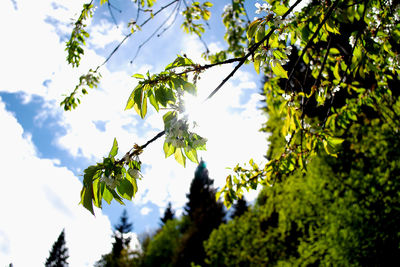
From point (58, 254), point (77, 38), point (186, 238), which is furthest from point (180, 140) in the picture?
point (58, 254)

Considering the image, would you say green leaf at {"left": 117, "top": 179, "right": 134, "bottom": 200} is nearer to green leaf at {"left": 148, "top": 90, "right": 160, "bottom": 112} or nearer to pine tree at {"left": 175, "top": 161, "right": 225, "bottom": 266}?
green leaf at {"left": 148, "top": 90, "right": 160, "bottom": 112}

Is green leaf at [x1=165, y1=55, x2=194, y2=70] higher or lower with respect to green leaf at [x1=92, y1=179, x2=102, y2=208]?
higher

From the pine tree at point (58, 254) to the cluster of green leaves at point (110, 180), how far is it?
2394 inches

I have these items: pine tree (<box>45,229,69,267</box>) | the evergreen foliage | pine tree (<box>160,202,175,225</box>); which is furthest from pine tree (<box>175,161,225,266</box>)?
pine tree (<box>45,229,69,267</box>)

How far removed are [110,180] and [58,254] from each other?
62241 mm

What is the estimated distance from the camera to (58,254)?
50438mm

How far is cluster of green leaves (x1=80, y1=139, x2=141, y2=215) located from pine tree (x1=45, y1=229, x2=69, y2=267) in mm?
60814

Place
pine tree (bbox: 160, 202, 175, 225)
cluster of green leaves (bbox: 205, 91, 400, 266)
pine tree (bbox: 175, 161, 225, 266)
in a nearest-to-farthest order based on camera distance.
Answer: cluster of green leaves (bbox: 205, 91, 400, 266) → pine tree (bbox: 175, 161, 225, 266) → pine tree (bbox: 160, 202, 175, 225)

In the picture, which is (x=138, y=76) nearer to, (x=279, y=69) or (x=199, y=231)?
(x=279, y=69)

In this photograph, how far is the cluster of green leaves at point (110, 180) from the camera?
2.87 feet

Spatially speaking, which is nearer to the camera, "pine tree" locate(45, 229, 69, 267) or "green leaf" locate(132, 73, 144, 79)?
"green leaf" locate(132, 73, 144, 79)

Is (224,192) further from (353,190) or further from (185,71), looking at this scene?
(353,190)

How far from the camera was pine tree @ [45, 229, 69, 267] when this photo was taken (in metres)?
50.0

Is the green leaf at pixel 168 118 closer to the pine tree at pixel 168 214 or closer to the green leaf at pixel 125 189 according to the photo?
the green leaf at pixel 125 189
